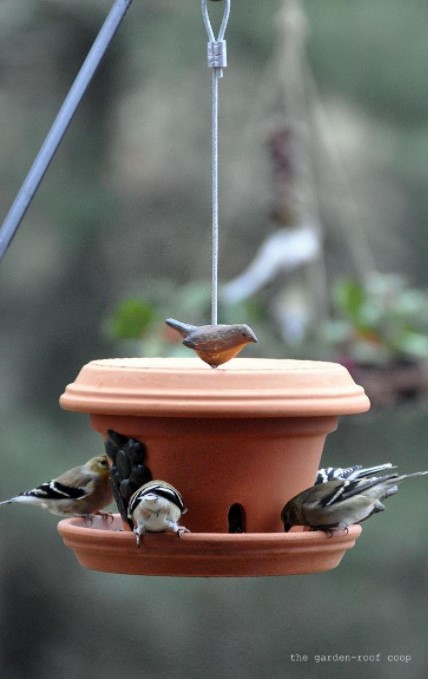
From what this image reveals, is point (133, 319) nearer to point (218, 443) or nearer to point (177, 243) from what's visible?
point (218, 443)

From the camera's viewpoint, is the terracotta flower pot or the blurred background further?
the blurred background

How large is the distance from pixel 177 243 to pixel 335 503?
249 inches

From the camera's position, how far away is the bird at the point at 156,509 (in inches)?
96.0

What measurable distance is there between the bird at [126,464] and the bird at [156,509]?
0.29ft

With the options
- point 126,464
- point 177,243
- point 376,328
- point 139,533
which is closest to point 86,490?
point 126,464

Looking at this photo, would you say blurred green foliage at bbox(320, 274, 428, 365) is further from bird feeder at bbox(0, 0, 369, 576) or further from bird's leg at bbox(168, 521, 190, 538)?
bird's leg at bbox(168, 521, 190, 538)

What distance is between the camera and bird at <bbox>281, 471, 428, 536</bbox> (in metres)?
2.65

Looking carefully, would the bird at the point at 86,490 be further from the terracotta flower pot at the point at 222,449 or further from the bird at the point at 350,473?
the bird at the point at 350,473

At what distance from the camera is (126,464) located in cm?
275

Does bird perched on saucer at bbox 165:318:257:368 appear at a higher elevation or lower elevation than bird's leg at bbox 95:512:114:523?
higher

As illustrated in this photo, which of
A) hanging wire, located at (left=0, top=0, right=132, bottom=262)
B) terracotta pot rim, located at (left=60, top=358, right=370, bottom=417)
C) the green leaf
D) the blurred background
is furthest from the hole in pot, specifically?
the blurred background

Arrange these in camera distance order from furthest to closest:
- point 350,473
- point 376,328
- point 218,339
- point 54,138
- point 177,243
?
point 177,243
point 376,328
point 350,473
point 218,339
point 54,138

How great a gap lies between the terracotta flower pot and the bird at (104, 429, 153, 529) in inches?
0.6

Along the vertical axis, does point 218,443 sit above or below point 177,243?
above
